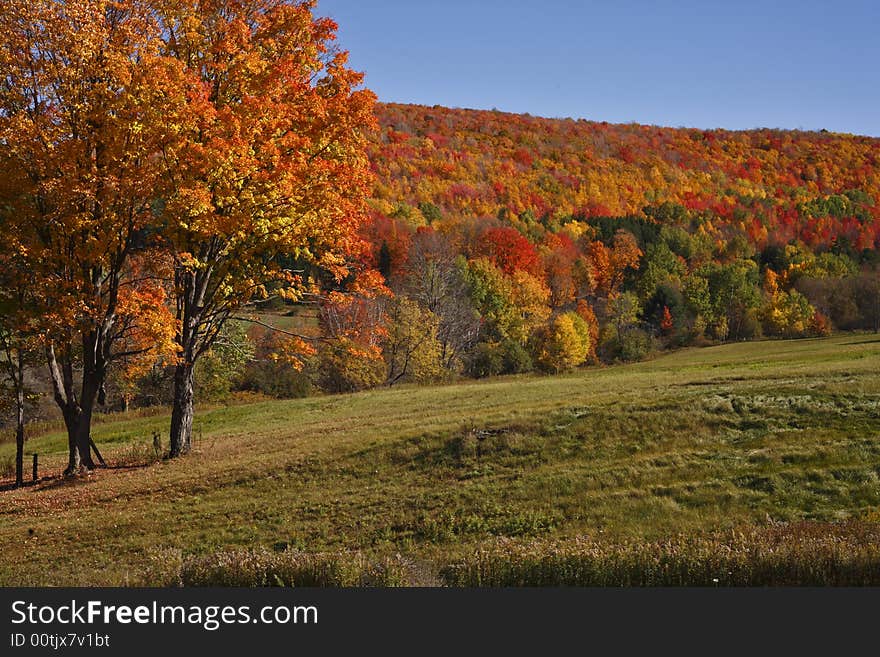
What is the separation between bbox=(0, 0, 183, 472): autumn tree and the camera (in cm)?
1748

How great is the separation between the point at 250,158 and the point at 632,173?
14484 centimetres

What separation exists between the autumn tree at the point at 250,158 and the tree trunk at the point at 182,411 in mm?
37

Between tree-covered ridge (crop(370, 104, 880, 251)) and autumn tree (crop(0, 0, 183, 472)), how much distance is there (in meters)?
90.3

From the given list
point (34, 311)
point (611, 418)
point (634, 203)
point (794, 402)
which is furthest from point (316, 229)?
point (634, 203)

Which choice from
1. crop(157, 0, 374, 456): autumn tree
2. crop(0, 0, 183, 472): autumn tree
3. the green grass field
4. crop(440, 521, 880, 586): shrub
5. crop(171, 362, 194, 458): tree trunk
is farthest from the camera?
crop(171, 362, 194, 458): tree trunk

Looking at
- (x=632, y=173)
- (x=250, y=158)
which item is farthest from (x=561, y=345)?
(x=632, y=173)

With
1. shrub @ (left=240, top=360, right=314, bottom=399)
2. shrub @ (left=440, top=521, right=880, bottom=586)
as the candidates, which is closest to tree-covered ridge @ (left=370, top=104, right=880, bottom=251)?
shrub @ (left=240, top=360, right=314, bottom=399)

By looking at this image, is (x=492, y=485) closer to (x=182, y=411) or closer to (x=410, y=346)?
(x=182, y=411)

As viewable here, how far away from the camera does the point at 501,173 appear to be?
14062 cm

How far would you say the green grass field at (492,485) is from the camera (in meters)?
12.9

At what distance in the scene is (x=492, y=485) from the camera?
620 inches

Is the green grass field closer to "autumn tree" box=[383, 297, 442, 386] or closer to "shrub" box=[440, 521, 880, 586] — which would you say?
"shrub" box=[440, 521, 880, 586]

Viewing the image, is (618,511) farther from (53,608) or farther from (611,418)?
(53,608)

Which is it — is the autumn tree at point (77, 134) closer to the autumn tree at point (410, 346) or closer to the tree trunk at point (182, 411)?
the tree trunk at point (182, 411)
